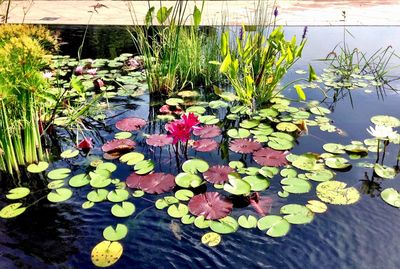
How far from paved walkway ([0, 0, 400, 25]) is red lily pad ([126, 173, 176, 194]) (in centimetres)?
323

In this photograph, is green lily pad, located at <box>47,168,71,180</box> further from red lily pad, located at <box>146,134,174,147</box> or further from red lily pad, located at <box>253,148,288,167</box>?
red lily pad, located at <box>253,148,288,167</box>

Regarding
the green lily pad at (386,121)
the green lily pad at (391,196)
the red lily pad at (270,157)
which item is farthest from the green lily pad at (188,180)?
the green lily pad at (386,121)

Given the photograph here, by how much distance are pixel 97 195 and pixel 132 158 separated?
0.36m

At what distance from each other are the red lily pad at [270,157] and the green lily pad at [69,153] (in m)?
1.01

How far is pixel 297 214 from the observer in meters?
1.61

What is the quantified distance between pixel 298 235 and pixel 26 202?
121cm

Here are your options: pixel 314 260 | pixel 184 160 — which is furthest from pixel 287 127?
pixel 314 260

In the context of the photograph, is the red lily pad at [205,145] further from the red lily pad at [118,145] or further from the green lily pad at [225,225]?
the green lily pad at [225,225]

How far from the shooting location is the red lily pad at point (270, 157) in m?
1.98

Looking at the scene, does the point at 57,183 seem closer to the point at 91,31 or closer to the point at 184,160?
the point at 184,160

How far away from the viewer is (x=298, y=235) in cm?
151

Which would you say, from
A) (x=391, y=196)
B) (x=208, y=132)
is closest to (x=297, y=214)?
(x=391, y=196)

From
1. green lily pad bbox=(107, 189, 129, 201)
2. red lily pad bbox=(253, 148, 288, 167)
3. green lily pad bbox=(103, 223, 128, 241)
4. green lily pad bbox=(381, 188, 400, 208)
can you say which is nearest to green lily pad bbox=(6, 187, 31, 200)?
green lily pad bbox=(107, 189, 129, 201)

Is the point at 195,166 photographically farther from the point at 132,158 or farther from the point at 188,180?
the point at 132,158
